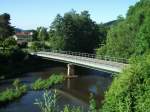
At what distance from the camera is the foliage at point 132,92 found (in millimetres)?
22188

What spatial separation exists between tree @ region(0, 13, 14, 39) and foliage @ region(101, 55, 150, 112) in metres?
97.0

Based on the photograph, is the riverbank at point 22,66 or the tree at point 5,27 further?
the tree at point 5,27

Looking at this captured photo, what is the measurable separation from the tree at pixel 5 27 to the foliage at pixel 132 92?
3817 inches

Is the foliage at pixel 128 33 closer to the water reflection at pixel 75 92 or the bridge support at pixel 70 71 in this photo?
the water reflection at pixel 75 92

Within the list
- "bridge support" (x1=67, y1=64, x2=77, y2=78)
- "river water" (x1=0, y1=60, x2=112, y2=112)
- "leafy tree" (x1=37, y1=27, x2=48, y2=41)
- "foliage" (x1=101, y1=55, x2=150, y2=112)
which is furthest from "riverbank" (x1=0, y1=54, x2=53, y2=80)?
"foliage" (x1=101, y1=55, x2=150, y2=112)

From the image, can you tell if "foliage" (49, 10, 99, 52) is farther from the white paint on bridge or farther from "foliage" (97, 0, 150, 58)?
"foliage" (97, 0, 150, 58)

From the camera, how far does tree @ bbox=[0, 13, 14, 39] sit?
4729 inches

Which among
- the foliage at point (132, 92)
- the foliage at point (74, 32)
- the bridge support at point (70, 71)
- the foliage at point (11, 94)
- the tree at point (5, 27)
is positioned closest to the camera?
the foliage at point (132, 92)

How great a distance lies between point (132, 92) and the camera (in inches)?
913

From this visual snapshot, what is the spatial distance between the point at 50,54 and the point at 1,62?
10715 mm

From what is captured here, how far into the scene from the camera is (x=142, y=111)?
71.7 ft

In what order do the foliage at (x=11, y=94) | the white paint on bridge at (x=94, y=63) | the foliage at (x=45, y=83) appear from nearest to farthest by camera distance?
the foliage at (x=11, y=94)
the white paint on bridge at (x=94, y=63)
the foliage at (x=45, y=83)

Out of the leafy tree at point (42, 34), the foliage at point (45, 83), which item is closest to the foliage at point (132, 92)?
the foliage at point (45, 83)

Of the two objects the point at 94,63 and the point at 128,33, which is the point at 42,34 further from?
the point at 94,63
